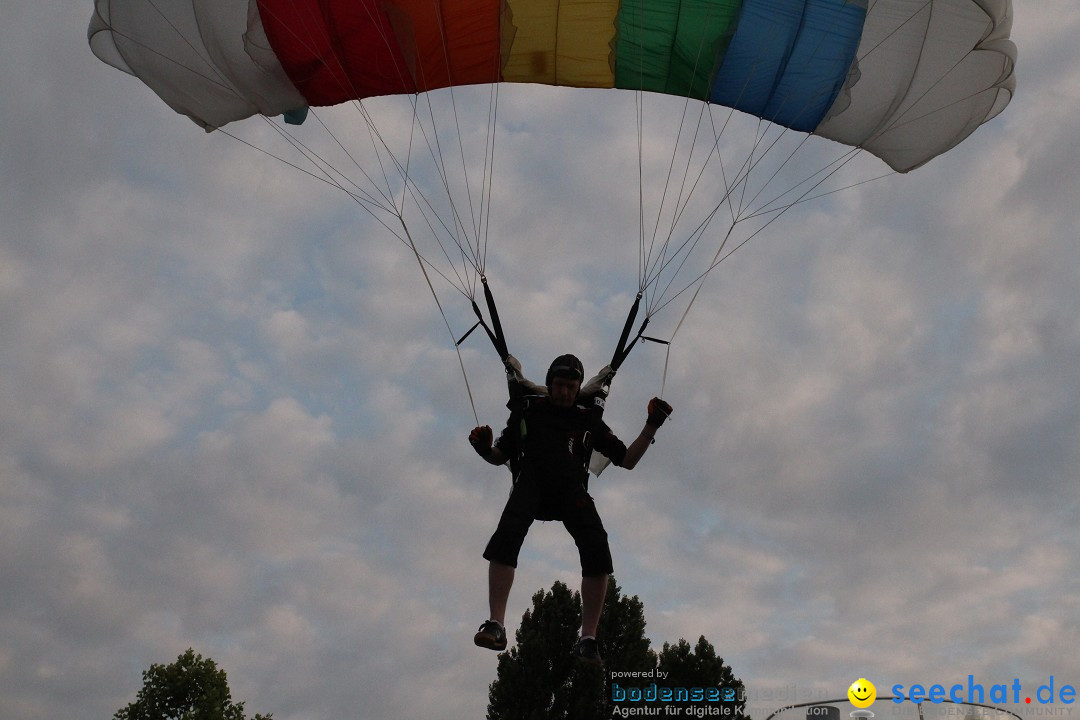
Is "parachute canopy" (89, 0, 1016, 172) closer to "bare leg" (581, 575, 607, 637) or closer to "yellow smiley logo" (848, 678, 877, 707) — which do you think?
"bare leg" (581, 575, 607, 637)

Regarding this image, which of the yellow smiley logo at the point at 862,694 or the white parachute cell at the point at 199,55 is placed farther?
the white parachute cell at the point at 199,55

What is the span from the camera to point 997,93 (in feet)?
29.6

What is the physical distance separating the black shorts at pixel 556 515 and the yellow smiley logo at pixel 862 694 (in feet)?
8.93

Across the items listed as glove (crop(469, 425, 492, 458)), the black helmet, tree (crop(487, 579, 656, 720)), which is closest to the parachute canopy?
the black helmet

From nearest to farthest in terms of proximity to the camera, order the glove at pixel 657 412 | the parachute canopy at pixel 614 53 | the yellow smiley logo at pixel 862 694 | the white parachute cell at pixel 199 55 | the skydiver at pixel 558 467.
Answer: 1. the yellow smiley logo at pixel 862 694
2. the skydiver at pixel 558 467
3. the glove at pixel 657 412
4. the parachute canopy at pixel 614 53
5. the white parachute cell at pixel 199 55

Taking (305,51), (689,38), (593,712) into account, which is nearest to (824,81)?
(689,38)

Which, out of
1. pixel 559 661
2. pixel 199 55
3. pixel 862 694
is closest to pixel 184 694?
pixel 559 661

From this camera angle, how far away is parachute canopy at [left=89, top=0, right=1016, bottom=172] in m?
8.68

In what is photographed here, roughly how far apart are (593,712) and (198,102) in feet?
46.0

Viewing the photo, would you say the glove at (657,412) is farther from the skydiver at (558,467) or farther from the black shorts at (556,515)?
the black shorts at (556,515)

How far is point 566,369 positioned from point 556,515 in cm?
89

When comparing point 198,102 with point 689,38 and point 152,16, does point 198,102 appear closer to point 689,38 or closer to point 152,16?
point 152,16

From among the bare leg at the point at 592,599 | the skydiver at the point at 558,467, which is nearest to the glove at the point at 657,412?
the skydiver at the point at 558,467

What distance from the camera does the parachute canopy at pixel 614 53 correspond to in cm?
868
